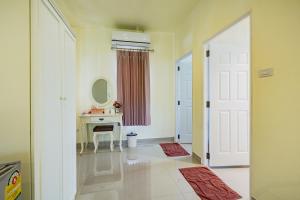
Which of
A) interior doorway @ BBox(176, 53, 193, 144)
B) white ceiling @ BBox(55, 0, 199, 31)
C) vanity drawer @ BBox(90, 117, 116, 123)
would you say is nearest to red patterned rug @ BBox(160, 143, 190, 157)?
interior doorway @ BBox(176, 53, 193, 144)

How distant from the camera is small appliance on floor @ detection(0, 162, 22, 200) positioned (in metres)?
0.77

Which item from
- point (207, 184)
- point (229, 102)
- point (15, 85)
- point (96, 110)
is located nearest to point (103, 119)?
point (96, 110)

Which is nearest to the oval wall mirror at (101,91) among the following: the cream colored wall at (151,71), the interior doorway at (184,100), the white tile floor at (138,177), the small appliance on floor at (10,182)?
the cream colored wall at (151,71)

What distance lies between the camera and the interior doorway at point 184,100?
440 centimetres

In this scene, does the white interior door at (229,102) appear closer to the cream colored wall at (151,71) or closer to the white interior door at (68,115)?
the cream colored wall at (151,71)

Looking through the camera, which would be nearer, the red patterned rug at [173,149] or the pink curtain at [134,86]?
the red patterned rug at [173,149]

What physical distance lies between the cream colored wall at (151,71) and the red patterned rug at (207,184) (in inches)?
73.8

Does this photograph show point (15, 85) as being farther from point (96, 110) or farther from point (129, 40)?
point (129, 40)

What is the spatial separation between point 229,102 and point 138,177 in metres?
1.88

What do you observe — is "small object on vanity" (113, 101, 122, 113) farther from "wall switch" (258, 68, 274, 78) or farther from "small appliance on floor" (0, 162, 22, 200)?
"small appliance on floor" (0, 162, 22, 200)

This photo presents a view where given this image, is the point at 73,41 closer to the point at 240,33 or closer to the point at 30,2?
the point at 30,2

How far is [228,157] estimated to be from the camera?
2.89 m

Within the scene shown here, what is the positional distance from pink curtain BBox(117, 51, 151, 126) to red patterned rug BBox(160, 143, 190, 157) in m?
0.75

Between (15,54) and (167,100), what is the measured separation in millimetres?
3884
